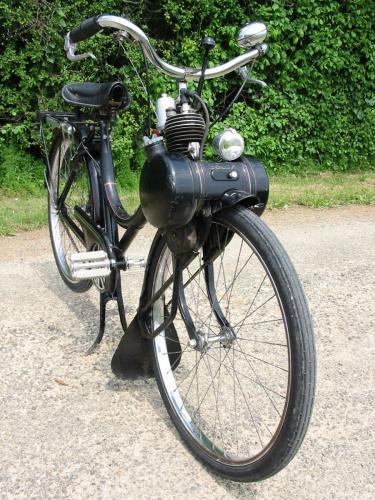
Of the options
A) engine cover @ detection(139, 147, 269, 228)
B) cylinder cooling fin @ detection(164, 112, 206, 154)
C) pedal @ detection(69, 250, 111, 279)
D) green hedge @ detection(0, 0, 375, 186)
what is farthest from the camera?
green hedge @ detection(0, 0, 375, 186)

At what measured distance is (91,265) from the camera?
2.78 metres

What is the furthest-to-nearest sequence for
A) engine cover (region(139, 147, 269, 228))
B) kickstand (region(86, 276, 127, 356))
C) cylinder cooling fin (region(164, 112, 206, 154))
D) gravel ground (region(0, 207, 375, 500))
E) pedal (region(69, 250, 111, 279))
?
kickstand (region(86, 276, 127, 356))
pedal (region(69, 250, 111, 279))
gravel ground (region(0, 207, 375, 500))
cylinder cooling fin (region(164, 112, 206, 154))
engine cover (region(139, 147, 269, 228))

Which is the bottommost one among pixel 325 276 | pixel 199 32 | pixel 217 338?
pixel 325 276

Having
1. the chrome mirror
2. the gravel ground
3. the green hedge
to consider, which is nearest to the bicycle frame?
the gravel ground

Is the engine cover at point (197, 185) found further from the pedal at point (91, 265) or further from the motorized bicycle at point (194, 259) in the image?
the pedal at point (91, 265)

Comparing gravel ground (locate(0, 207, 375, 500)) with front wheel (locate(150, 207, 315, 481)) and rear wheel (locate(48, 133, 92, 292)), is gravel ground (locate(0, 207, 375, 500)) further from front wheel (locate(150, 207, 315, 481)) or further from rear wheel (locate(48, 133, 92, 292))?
rear wheel (locate(48, 133, 92, 292))

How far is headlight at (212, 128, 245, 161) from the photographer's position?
2012mm

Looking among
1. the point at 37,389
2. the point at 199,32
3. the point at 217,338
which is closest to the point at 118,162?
the point at 199,32

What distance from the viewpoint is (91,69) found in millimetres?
6543

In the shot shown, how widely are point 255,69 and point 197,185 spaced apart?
5.76 m

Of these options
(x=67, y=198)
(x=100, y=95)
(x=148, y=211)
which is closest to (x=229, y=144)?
(x=148, y=211)

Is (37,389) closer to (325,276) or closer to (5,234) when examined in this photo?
(325,276)

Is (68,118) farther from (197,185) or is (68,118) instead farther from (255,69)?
(255,69)

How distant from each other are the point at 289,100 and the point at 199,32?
58.8 inches
